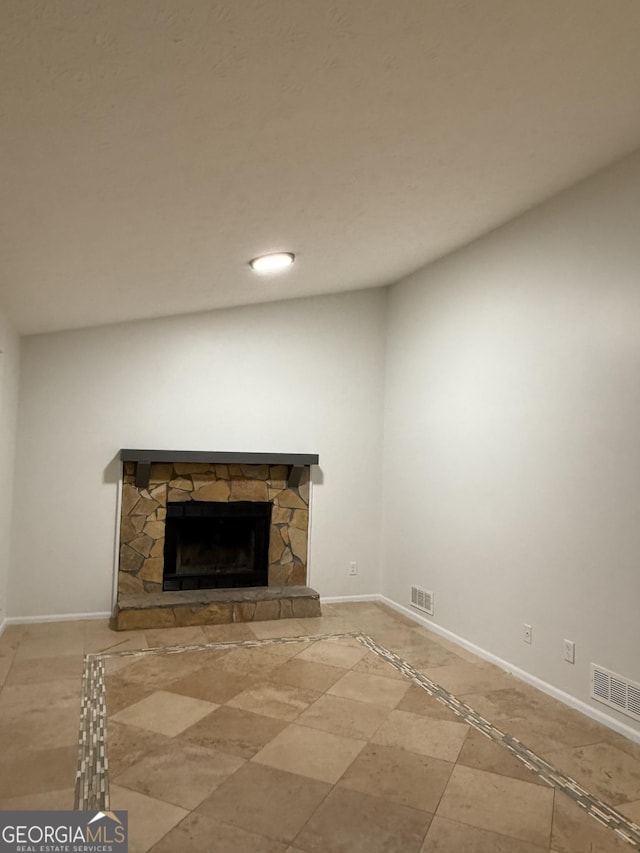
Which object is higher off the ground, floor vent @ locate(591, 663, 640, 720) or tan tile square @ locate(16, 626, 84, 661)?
floor vent @ locate(591, 663, 640, 720)

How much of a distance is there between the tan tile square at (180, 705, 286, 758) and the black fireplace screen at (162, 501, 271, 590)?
6.38ft

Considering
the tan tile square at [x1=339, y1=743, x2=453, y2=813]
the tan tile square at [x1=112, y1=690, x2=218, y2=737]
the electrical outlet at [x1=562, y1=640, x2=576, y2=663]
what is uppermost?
the electrical outlet at [x1=562, y1=640, x2=576, y2=663]

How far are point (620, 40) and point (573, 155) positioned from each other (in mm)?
963

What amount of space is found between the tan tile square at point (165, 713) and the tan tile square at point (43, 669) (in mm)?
584

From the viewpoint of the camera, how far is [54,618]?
4234 millimetres

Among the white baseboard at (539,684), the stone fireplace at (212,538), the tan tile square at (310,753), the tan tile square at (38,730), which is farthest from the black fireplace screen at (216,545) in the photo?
the tan tile square at (310,753)

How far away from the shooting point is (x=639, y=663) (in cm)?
266

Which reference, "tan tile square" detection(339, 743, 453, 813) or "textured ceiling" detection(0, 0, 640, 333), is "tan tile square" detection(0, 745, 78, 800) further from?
"textured ceiling" detection(0, 0, 640, 333)

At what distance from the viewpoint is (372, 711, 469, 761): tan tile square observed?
2.49 meters

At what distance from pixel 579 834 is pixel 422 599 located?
2499 mm

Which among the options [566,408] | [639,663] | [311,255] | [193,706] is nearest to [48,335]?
[311,255]

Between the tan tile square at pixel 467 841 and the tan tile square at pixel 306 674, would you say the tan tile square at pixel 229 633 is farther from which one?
the tan tile square at pixel 467 841

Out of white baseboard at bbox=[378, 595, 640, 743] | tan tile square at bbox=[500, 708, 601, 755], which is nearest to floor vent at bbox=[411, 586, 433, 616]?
white baseboard at bbox=[378, 595, 640, 743]

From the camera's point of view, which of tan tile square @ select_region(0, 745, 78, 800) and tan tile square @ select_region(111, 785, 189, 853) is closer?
tan tile square @ select_region(111, 785, 189, 853)
